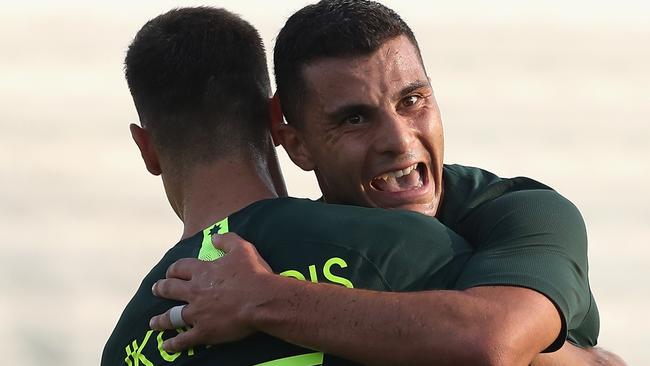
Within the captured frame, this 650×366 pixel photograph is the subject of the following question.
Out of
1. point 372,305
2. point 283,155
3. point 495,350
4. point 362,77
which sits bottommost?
point 283,155

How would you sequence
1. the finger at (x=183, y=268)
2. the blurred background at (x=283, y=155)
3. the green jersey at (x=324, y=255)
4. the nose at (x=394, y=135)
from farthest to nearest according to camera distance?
1. the blurred background at (x=283, y=155)
2. the nose at (x=394, y=135)
3. the finger at (x=183, y=268)
4. the green jersey at (x=324, y=255)

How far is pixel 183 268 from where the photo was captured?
8.92ft

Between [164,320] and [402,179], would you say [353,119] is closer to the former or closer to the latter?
[402,179]

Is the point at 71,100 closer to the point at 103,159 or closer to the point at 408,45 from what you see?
the point at 103,159

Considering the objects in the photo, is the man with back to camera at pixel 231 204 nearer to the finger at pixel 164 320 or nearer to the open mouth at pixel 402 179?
the finger at pixel 164 320

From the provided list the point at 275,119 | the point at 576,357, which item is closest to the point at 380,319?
the point at 576,357

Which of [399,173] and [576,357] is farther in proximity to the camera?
[399,173]

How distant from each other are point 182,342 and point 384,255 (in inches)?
15.0

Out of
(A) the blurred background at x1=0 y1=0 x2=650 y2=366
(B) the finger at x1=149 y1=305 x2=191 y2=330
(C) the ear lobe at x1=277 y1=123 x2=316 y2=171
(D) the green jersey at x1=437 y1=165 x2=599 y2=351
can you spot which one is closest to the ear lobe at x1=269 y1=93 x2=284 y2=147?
(C) the ear lobe at x1=277 y1=123 x2=316 y2=171

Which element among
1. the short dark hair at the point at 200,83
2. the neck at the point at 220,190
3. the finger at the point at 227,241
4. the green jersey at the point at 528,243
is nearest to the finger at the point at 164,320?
the finger at the point at 227,241

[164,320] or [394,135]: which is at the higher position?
[394,135]

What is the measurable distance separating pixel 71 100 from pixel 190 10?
442cm

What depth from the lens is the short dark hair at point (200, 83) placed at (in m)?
2.95

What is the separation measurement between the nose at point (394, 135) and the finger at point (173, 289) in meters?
0.52
